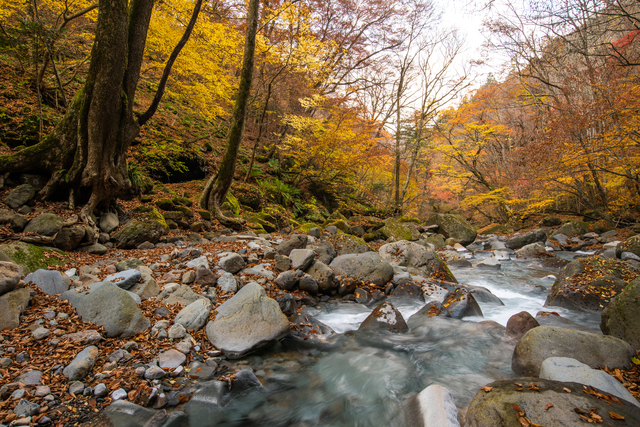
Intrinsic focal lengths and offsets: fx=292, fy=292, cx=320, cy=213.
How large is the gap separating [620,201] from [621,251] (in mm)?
5770

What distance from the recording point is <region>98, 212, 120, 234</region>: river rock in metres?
5.96

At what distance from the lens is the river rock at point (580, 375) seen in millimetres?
2344

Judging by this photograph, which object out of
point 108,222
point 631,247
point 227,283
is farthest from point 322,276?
point 631,247

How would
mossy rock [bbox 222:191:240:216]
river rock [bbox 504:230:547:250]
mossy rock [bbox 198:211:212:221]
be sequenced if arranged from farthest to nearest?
river rock [bbox 504:230:547:250], mossy rock [bbox 222:191:240:216], mossy rock [bbox 198:211:212:221]

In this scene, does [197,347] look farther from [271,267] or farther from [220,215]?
[220,215]

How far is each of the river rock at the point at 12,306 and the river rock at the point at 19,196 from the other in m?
3.27

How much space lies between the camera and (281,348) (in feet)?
12.6

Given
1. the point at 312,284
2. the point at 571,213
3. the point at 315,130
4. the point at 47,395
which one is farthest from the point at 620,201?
the point at 47,395

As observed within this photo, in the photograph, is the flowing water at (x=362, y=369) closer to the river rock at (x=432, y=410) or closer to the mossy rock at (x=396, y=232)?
the river rock at (x=432, y=410)

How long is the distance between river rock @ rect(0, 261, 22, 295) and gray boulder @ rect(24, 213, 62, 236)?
2116mm

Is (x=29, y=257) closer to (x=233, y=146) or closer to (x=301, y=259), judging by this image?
(x=301, y=259)

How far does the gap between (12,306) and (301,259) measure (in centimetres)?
384

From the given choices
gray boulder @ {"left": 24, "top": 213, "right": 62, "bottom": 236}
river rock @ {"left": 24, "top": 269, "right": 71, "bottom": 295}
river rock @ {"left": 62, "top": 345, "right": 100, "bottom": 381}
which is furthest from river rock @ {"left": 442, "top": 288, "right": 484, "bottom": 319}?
gray boulder @ {"left": 24, "top": 213, "right": 62, "bottom": 236}

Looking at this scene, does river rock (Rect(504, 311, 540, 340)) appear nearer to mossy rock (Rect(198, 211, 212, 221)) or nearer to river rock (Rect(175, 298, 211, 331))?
river rock (Rect(175, 298, 211, 331))
